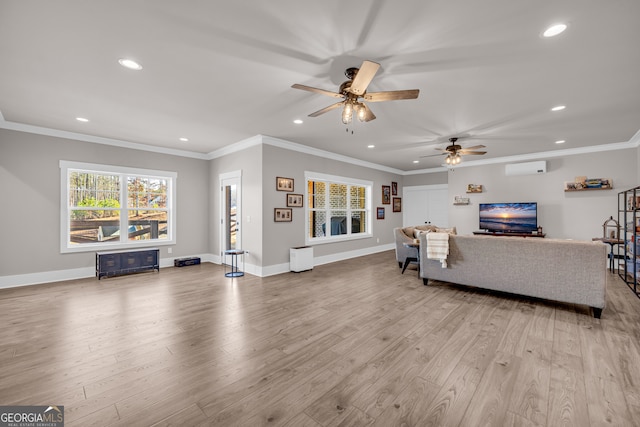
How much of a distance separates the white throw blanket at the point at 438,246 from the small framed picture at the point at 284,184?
9.56ft

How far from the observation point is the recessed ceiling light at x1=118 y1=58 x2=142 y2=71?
2.54 meters

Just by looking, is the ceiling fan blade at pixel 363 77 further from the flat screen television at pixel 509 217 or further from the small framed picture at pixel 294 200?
the flat screen television at pixel 509 217

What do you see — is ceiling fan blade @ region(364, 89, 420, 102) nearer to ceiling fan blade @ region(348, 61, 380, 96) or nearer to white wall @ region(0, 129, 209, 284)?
ceiling fan blade @ region(348, 61, 380, 96)

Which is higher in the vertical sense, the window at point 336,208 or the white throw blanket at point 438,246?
the window at point 336,208

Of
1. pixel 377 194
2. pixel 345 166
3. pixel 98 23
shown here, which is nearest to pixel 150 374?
pixel 98 23

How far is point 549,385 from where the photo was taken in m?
1.88

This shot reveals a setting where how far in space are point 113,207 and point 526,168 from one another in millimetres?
9524

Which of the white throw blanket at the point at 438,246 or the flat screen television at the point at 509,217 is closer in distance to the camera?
the white throw blanket at the point at 438,246

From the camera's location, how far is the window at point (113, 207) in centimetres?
495

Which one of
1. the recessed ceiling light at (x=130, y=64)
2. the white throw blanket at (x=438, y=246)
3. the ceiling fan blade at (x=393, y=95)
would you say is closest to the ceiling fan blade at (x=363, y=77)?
the ceiling fan blade at (x=393, y=95)

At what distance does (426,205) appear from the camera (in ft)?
29.6

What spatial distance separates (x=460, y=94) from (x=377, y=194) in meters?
5.07

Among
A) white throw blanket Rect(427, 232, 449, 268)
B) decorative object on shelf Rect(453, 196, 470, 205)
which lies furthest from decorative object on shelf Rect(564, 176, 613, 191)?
white throw blanket Rect(427, 232, 449, 268)

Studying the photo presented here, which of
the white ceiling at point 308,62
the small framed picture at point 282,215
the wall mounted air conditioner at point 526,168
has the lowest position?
the small framed picture at point 282,215
